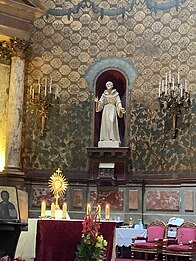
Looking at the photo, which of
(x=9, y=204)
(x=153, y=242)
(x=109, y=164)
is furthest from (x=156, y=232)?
(x=9, y=204)

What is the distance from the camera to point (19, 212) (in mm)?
8523

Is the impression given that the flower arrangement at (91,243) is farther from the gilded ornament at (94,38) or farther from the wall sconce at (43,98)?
the gilded ornament at (94,38)

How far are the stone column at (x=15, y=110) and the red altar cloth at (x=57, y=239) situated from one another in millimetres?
4510

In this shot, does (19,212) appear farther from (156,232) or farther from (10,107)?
(10,107)

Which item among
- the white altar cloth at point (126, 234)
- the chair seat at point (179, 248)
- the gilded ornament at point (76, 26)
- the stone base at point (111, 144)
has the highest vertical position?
the gilded ornament at point (76, 26)

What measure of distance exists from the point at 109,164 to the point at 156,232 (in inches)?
114

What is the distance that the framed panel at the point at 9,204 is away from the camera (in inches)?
328

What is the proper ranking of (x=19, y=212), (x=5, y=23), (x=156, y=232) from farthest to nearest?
(x=5, y=23) < (x=156, y=232) < (x=19, y=212)

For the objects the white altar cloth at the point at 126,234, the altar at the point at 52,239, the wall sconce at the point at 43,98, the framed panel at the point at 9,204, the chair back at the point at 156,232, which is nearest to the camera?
the framed panel at the point at 9,204

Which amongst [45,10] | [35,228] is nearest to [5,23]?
[45,10]

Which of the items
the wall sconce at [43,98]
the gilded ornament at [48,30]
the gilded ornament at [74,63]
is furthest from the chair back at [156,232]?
the gilded ornament at [48,30]

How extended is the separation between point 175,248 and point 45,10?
7.90 meters

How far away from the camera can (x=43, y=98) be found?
1513cm

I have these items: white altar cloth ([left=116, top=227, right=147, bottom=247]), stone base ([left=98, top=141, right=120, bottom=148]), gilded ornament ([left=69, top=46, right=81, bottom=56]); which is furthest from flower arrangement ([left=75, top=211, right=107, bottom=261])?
gilded ornament ([left=69, top=46, right=81, bottom=56])
